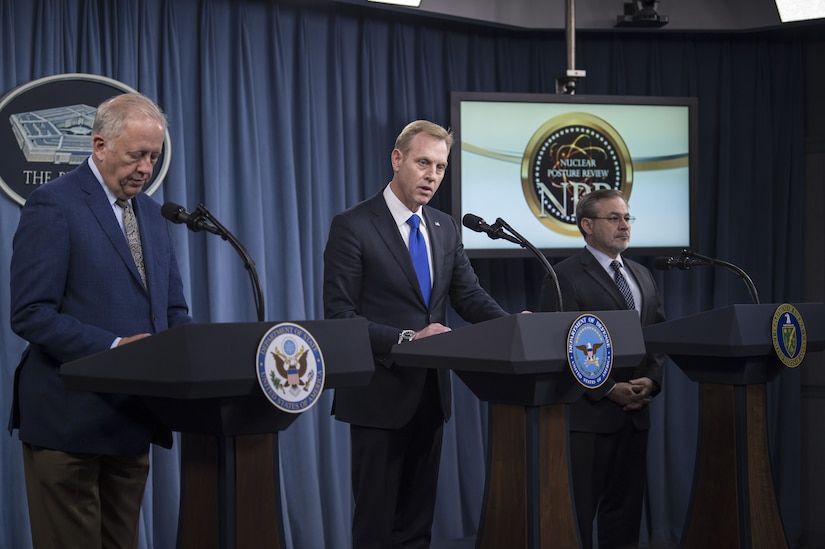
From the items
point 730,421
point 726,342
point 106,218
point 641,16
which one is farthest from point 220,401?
point 641,16

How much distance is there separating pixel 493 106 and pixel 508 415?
2.63 meters

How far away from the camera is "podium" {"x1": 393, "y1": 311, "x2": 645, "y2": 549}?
2.46m

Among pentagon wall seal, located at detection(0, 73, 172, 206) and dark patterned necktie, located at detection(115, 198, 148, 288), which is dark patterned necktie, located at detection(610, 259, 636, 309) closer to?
dark patterned necktie, located at detection(115, 198, 148, 288)

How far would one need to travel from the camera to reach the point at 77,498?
2.33 meters

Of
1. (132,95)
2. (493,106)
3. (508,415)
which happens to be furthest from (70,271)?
(493,106)

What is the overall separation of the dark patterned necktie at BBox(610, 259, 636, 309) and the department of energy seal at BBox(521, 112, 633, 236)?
1196 millimetres

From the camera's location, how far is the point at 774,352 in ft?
10.8

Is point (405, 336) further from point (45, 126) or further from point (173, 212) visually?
point (45, 126)

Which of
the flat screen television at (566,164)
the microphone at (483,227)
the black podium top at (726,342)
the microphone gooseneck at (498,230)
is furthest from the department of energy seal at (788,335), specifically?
the flat screen television at (566,164)

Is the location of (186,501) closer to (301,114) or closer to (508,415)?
(508,415)

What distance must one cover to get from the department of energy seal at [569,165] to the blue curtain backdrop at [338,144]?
1.42 feet

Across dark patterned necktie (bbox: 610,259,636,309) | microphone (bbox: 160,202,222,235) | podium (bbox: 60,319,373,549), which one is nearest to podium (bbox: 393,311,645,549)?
podium (bbox: 60,319,373,549)

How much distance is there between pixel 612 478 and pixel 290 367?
2.12 m

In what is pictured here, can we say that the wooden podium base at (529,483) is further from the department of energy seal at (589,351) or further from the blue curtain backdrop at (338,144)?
the blue curtain backdrop at (338,144)
